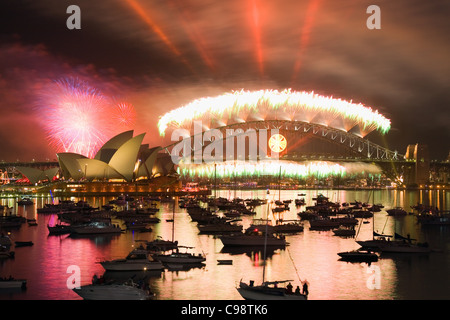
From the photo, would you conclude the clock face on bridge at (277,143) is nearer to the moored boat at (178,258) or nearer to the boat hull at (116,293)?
the moored boat at (178,258)

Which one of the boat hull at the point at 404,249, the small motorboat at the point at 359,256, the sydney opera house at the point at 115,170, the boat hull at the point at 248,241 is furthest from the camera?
the sydney opera house at the point at 115,170

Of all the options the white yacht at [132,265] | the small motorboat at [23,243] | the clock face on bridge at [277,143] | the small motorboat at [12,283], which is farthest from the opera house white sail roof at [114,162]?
the small motorboat at [12,283]

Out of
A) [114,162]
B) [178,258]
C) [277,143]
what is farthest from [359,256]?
[277,143]

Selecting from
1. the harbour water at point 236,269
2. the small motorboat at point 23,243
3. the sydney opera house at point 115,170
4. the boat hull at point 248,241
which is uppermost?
the sydney opera house at point 115,170

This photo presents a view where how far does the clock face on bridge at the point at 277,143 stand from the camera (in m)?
144

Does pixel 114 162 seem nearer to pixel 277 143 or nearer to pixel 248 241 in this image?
pixel 277 143

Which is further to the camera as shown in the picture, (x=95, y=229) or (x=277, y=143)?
(x=277, y=143)

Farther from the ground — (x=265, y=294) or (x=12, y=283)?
(x=265, y=294)

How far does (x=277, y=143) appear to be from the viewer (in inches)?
5733

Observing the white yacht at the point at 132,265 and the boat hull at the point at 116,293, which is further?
the white yacht at the point at 132,265

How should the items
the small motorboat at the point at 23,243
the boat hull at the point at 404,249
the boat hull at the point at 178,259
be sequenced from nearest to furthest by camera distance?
the boat hull at the point at 178,259 → the boat hull at the point at 404,249 → the small motorboat at the point at 23,243

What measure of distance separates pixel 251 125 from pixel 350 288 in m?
110

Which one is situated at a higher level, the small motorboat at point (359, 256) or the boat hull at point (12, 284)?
the small motorboat at point (359, 256)

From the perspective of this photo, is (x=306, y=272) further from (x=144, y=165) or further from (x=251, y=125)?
(x=251, y=125)
